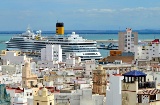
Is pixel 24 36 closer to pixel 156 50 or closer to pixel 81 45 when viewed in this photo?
pixel 81 45

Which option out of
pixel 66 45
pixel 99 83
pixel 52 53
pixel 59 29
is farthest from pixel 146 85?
pixel 59 29

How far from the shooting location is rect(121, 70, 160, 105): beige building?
19.4m

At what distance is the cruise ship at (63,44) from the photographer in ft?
253

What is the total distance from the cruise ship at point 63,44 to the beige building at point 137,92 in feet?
174

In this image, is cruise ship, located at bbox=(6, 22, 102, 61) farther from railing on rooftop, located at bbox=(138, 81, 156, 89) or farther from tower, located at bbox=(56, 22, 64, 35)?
railing on rooftop, located at bbox=(138, 81, 156, 89)

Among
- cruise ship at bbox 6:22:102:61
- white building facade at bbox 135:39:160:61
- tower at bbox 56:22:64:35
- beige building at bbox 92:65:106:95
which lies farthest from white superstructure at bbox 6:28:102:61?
beige building at bbox 92:65:106:95

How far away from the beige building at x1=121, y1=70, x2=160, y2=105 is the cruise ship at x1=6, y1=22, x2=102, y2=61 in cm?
5311

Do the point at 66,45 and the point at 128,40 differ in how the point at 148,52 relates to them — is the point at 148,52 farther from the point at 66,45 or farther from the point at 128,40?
the point at 66,45

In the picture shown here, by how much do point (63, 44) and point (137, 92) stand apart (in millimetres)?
60163

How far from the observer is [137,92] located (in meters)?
19.4

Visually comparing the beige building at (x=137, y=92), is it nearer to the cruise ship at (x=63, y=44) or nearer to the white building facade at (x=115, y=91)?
the white building facade at (x=115, y=91)

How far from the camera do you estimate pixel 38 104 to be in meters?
19.3

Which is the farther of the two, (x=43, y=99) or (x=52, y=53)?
(x=52, y=53)

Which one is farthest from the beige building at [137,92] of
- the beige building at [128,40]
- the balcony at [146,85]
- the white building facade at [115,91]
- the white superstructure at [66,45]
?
the beige building at [128,40]
